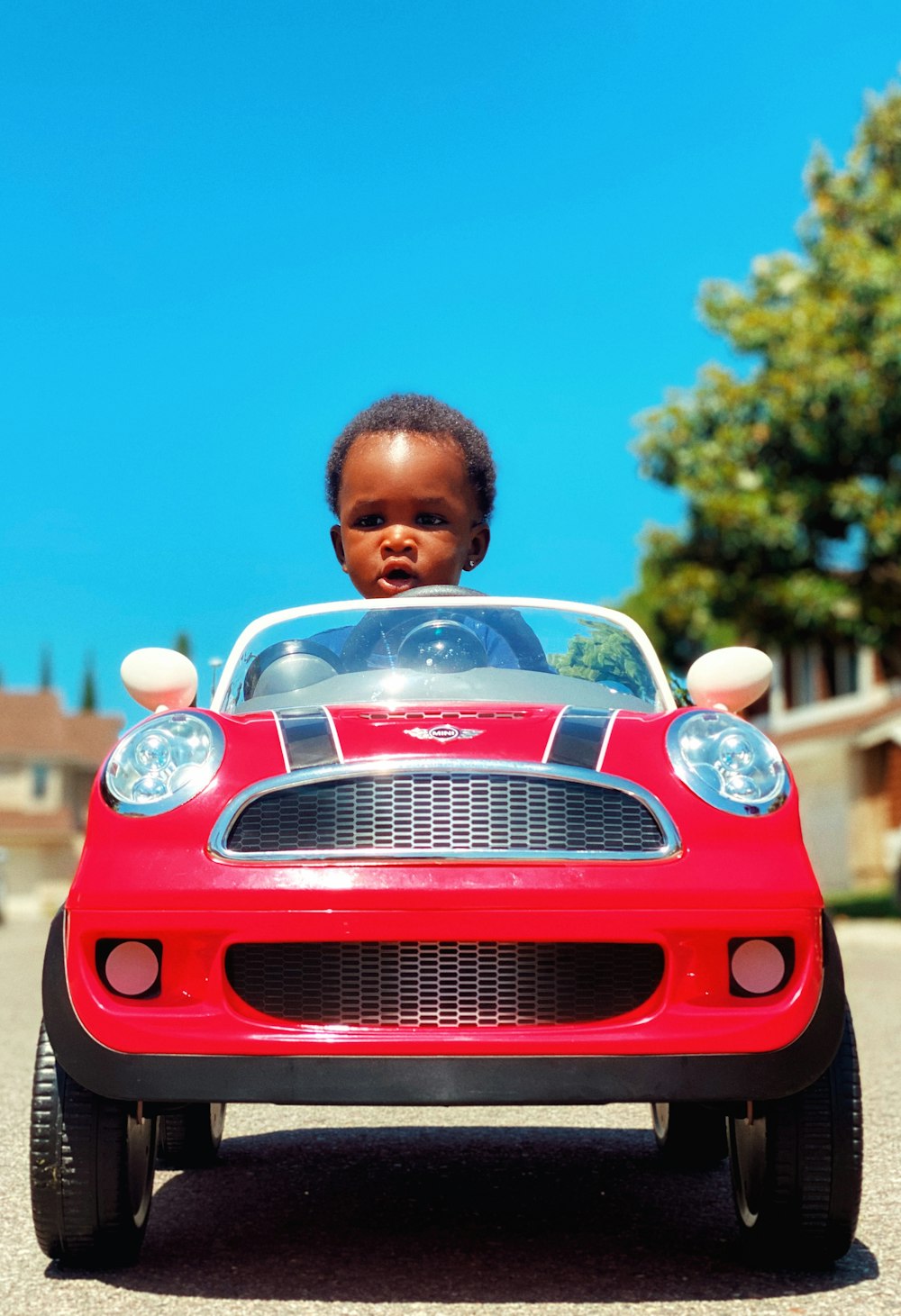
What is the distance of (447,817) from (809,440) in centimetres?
1768

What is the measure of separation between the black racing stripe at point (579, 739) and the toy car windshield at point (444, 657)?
468 mm

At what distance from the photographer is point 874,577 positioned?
2064 centimetres

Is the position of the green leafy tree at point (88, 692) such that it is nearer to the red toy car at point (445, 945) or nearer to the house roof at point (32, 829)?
the house roof at point (32, 829)

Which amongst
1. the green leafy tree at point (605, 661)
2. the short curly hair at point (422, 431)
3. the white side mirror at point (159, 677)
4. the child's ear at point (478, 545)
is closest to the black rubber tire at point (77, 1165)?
the white side mirror at point (159, 677)

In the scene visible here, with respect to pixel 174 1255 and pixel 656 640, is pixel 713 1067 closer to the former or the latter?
pixel 174 1255

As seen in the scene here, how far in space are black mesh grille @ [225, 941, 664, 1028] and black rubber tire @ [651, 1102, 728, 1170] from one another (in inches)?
52.6

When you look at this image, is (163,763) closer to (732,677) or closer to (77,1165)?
(77,1165)

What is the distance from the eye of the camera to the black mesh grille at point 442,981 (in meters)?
3.19

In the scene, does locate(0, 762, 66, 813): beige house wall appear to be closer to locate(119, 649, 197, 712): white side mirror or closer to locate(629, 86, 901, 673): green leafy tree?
locate(629, 86, 901, 673): green leafy tree

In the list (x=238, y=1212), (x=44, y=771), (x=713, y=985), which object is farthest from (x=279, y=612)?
(x=44, y=771)

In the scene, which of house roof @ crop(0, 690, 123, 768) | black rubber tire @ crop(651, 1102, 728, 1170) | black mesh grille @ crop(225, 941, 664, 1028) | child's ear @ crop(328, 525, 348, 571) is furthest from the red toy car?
house roof @ crop(0, 690, 123, 768)

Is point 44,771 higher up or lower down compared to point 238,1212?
lower down

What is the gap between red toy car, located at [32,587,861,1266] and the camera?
3145 mm

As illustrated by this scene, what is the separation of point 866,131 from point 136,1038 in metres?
21.1
